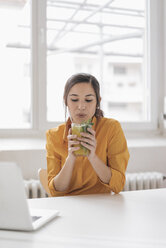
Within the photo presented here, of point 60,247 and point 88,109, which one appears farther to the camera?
point 88,109

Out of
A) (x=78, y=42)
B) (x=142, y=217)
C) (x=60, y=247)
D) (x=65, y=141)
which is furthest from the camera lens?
(x=78, y=42)

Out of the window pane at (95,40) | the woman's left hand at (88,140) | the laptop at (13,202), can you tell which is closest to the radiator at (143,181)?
the window pane at (95,40)

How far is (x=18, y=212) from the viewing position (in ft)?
2.90

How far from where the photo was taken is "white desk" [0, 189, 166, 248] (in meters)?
0.83

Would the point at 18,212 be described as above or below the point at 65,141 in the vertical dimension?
below

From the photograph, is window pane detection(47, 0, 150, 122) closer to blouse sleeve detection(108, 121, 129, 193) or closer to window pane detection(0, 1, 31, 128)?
window pane detection(0, 1, 31, 128)

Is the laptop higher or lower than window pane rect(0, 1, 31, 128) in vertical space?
lower

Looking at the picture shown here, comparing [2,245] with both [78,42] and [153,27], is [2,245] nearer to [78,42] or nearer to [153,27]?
[78,42]

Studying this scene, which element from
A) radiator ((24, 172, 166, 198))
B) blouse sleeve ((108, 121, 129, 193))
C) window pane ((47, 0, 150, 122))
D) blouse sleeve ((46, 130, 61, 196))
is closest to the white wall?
radiator ((24, 172, 166, 198))

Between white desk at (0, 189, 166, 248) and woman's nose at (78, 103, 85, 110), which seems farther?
woman's nose at (78, 103, 85, 110)

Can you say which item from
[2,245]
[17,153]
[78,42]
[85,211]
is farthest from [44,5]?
[2,245]

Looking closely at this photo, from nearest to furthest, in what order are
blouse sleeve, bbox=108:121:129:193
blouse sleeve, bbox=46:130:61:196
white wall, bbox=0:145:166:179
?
blouse sleeve, bbox=108:121:129:193 < blouse sleeve, bbox=46:130:61:196 < white wall, bbox=0:145:166:179

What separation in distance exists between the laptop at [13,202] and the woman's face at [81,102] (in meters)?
0.65

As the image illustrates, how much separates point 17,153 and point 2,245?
1467 mm
